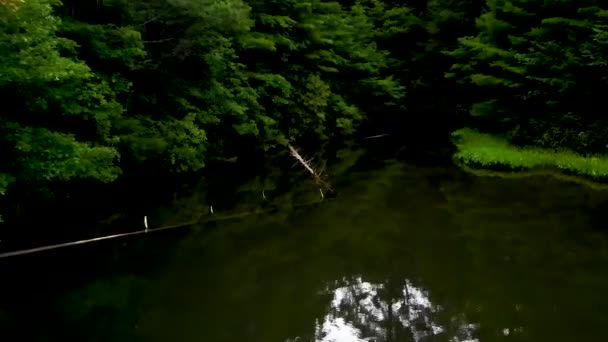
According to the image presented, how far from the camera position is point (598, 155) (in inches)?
782

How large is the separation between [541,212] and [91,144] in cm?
1105

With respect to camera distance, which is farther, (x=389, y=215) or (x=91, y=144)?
(x=389, y=215)

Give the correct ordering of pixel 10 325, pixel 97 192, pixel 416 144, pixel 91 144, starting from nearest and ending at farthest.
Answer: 1. pixel 10 325
2. pixel 91 144
3. pixel 97 192
4. pixel 416 144

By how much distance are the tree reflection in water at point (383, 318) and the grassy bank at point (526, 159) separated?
404 inches

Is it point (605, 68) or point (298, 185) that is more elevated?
point (605, 68)

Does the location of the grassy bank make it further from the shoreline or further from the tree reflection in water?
the tree reflection in water

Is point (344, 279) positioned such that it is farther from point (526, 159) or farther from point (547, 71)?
point (547, 71)

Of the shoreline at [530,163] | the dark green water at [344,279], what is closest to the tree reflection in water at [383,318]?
the dark green water at [344,279]

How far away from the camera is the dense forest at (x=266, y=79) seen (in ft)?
37.3

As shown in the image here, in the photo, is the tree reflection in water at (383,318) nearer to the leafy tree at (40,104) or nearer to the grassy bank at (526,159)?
the leafy tree at (40,104)

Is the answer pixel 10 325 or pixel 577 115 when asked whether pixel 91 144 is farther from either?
pixel 577 115

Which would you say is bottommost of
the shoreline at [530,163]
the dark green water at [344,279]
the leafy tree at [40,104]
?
the shoreline at [530,163]

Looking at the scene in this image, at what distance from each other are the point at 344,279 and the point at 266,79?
12443 millimetres

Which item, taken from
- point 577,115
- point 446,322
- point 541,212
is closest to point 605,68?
point 577,115
